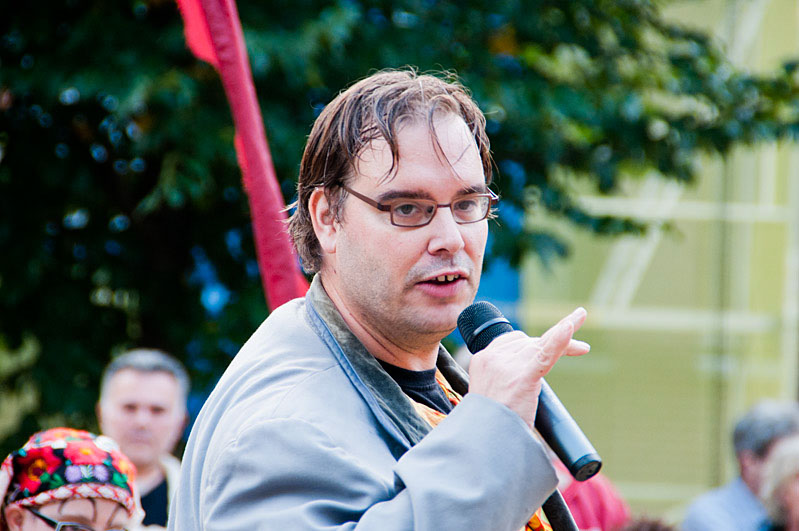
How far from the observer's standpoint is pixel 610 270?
9734 mm

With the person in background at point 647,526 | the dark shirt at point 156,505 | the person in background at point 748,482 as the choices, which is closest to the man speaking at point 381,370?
the person in background at point 647,526

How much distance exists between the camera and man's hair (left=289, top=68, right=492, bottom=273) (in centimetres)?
172

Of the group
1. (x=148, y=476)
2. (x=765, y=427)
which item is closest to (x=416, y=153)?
(x=148, y=476)

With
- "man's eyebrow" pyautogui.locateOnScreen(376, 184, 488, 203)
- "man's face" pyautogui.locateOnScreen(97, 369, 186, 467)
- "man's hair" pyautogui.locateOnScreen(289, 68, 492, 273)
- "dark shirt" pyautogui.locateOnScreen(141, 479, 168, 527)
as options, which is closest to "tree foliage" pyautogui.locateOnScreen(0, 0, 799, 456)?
"man's face" pyautogui.locateOnScreen(97, 369, 186, 467)

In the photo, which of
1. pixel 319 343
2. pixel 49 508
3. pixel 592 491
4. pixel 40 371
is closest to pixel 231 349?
pixel 40 371

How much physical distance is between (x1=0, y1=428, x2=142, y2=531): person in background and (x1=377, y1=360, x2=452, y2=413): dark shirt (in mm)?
894

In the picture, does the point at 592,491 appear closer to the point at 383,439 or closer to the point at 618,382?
the point at 383,439

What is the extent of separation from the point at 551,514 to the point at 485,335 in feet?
1.18

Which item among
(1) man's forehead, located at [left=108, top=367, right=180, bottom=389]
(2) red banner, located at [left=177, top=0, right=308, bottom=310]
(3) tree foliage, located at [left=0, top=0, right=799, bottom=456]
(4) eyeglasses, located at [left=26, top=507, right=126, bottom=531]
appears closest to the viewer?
(4) eyeglasses, located at [left=26, top=507, right=126, bottom=531]

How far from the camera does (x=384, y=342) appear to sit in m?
1.77

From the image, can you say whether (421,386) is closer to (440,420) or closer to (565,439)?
(440,420)

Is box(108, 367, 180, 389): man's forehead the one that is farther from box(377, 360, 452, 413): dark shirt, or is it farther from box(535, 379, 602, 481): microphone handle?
box(535, 379, 602, 481): microphone handle

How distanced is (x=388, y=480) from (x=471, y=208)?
51 cm

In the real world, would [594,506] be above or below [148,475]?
below
